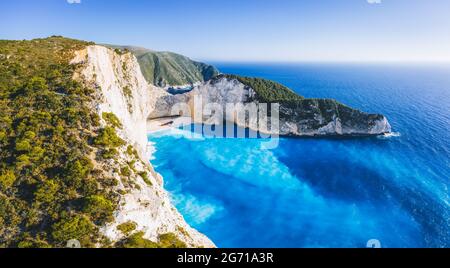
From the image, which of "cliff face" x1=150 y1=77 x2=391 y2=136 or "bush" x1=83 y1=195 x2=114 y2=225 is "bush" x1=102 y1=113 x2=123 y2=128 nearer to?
"bush" x1=83 y1=195 x2=114 y2=225

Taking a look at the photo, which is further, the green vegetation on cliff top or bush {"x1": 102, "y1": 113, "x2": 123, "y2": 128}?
the green vegetation on cliff top

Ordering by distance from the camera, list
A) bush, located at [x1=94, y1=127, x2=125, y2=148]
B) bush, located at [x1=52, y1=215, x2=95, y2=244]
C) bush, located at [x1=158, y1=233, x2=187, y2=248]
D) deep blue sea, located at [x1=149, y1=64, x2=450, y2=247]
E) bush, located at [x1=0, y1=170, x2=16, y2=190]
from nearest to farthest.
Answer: bush, located at [x1=52, y1=215, x2=95, y2=244]
bush, located at [x1=0, y1=170, x2=16, y2=190]
bush, located at [x1=158, y1=233, x2=187, y2=248]
bush, located at [x1=94, y1=127, x2=125, y2=148]
deep blue sea, located at [x1=149, y1=64, x2=450, y2=247]

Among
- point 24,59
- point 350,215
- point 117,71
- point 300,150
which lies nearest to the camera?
point 24,59

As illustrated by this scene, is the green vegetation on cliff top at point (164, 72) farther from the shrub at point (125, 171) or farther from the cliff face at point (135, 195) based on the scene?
the shrub at point (125, 171)

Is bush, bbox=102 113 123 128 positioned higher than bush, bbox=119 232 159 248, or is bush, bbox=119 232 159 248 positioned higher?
bush, bbox=102 113 123 128

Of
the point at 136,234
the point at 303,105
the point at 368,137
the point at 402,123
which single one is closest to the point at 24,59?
the point at 136,234

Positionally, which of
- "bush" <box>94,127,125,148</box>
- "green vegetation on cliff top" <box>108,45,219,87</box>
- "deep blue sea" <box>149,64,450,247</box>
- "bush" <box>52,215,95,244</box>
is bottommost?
"deep blue sea" <box>149,64,450,247</box>

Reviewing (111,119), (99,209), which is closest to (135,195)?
(99,209)

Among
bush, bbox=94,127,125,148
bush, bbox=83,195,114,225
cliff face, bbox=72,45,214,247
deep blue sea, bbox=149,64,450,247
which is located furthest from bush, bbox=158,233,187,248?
bush, bbox=94,127,125,148
